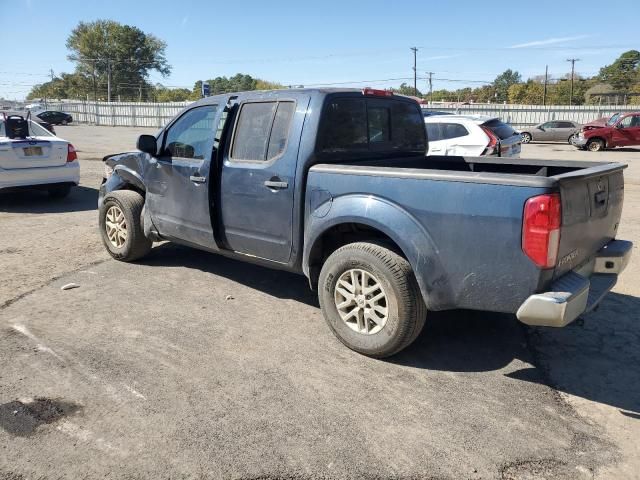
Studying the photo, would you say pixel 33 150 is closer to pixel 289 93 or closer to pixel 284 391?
pixel 289 93

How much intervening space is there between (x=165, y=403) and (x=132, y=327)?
1.30 metres

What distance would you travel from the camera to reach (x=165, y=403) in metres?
3.25

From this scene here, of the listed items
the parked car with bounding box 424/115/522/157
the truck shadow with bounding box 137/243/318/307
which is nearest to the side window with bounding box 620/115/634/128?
the parked car with bounding box 424/115/522/157

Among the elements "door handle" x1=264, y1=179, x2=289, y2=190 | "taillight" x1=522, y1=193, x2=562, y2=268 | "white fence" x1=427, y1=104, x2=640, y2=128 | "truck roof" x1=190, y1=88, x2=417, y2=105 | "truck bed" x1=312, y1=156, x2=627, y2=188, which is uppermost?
"white fence" x1=427, y1=104, x2=640, y2=128

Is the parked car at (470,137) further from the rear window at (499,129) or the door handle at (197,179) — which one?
the door handle at (197,179)

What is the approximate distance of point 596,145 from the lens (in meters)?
23.4

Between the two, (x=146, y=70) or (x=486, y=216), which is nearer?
(x=486, y=216)

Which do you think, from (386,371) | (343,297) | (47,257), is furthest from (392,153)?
(47,257)

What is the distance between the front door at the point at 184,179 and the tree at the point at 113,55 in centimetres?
9290

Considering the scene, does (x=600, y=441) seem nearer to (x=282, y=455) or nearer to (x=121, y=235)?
(x=282, y=455)

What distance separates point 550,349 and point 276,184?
96.8 inches

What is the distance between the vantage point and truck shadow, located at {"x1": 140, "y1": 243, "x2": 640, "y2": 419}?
11.6 ft

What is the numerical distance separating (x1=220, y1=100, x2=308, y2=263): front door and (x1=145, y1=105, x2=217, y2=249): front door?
0.25m

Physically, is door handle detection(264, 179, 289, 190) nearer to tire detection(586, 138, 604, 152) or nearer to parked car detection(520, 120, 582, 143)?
tire detection(586, 138, 604, 152)
